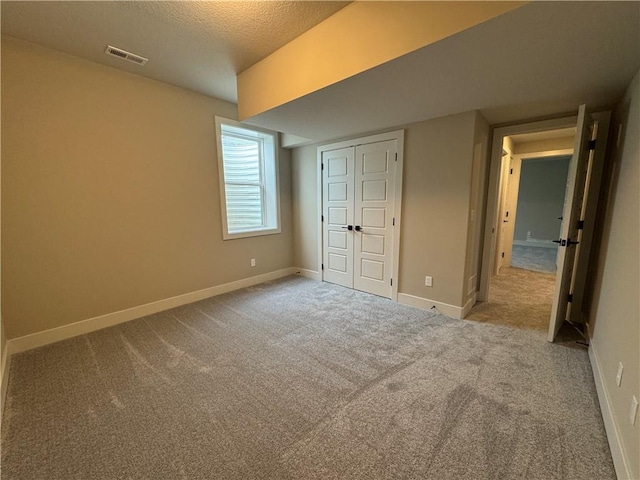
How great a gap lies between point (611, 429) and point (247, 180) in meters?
4.44

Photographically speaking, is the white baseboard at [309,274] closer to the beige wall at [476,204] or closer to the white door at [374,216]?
the white door at [374,216]

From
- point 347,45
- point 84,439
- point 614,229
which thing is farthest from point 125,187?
point 614,229

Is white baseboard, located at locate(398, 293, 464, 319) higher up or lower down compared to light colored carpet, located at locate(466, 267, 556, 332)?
higher up

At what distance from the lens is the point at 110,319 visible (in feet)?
9.34

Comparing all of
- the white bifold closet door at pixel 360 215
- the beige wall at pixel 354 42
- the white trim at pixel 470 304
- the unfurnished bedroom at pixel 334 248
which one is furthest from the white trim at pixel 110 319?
the white trim at pixel 470 304

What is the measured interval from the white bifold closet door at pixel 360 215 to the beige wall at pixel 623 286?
1.95 metres

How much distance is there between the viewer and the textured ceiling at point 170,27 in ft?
6.06

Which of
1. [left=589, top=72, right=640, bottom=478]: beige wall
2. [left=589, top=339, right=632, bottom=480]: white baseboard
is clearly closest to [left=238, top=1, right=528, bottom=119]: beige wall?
[left=589, top=72, right=640, bottom=478]: beige wall

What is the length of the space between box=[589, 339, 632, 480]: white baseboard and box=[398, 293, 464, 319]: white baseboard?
1123 millimetres

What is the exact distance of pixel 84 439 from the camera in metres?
1.47

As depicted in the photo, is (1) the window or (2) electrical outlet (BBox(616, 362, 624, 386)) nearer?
(2) electrical outlet (BBox(616, 362, 624, 386))

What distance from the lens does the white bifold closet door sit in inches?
137

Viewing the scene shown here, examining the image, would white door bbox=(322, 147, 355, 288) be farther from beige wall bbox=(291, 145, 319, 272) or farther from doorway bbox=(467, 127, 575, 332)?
doorway bbox=(467, 127, 575, 332)

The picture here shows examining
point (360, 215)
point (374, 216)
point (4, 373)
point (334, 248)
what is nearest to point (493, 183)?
point (374, 216)
